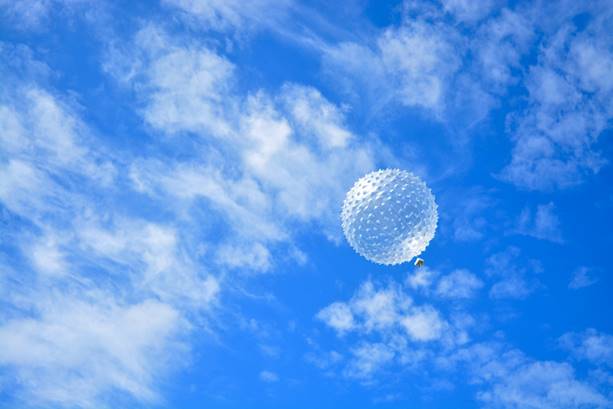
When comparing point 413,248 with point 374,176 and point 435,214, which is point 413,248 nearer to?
point 435,214

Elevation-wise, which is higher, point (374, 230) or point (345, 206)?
point (345, 206)

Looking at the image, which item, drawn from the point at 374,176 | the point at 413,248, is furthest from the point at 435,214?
the point at 374,176

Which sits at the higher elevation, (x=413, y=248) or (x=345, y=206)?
(x=345, y=206)

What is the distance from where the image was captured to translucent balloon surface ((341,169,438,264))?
1215cm

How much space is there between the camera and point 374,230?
12.3 meters

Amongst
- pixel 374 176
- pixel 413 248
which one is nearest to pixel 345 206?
pixel 374 176

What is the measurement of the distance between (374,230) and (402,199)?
1.04 meters

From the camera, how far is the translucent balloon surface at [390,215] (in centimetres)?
1215

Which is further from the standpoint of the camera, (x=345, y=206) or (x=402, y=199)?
(x=345, y=206)

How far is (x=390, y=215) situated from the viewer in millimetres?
12102

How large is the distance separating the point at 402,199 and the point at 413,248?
1492 mm

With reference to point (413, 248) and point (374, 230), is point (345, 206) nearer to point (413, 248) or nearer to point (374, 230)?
point (374, 230)

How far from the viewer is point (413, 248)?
12805 mm

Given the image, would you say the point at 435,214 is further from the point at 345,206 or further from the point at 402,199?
the point at 345,206
